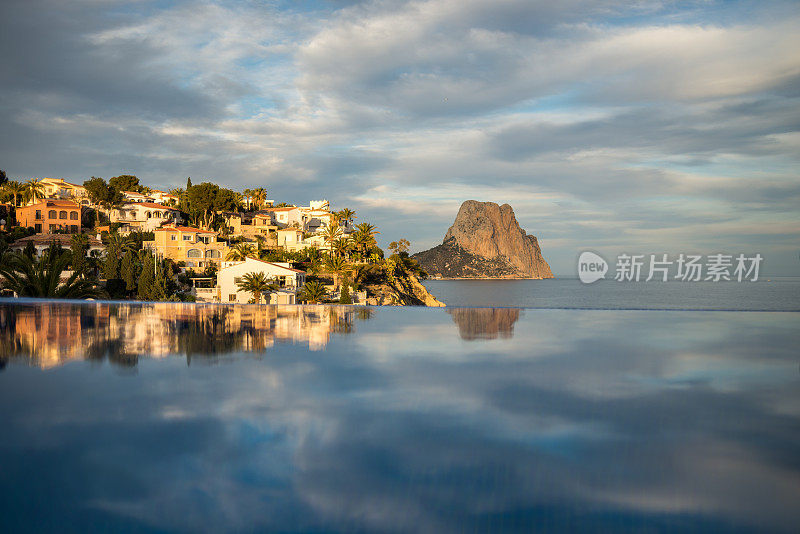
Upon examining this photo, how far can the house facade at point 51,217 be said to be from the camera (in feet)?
251

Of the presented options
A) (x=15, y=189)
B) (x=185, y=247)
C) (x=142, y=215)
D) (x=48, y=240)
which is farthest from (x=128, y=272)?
(x=15, y=189)

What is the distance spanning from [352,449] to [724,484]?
5.82ft

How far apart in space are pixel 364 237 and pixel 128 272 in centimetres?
3157

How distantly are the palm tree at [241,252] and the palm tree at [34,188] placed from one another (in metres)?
38.7

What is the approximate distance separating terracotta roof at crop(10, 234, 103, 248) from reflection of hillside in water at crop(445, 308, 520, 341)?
7558cm

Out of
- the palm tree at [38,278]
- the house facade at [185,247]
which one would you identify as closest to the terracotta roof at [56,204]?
the house facade at [185,247]

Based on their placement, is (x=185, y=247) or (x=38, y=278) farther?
(x=185, y=247)

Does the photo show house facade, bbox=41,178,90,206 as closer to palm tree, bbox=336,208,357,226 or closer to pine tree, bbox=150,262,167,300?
pine tree, bbox=150,262,167,300

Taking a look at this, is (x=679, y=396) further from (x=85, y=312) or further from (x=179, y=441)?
(x=85, y=312)

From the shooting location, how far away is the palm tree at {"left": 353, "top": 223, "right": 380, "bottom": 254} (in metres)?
73.1

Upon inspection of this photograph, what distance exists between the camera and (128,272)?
61.3 meters

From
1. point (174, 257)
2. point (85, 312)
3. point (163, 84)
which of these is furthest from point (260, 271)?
point (85, 312)

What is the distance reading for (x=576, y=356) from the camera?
205 inches

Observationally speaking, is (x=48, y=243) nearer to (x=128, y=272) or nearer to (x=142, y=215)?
(x=128, y=272)
